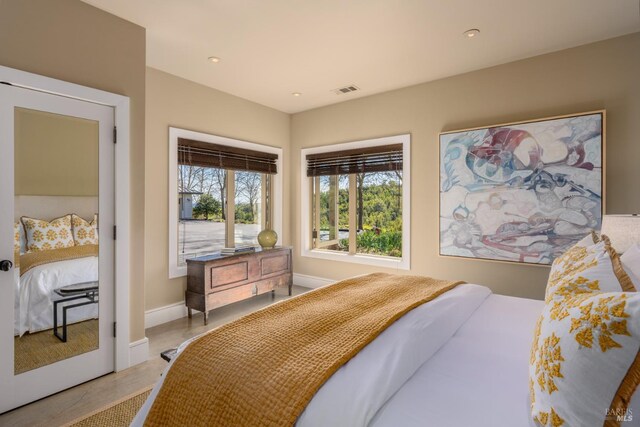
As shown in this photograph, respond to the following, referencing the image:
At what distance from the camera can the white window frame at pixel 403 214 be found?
3973 millimetres

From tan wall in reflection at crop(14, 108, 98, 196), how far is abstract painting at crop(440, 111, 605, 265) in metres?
3.20

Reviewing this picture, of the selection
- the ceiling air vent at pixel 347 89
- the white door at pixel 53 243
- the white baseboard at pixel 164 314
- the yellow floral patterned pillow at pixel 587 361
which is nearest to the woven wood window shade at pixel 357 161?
the ceiling air vent at pixel 347 89

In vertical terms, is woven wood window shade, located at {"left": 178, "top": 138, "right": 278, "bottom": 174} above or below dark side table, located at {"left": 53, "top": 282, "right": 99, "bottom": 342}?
above

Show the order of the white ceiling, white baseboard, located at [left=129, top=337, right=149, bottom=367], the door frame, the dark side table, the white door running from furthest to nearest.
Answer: white baseboard, located at [left=129, top=337, right=149, bottom=367] → the door frame → the white ceiling → the dark side table → the white door

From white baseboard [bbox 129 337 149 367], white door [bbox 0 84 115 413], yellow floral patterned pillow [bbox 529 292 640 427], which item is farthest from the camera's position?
white baseboard [bbox 129 337 149 367]

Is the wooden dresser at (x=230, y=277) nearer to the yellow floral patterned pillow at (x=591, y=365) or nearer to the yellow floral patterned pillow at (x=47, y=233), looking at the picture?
the yellow floral patterned pillow at (x=47, y=233)

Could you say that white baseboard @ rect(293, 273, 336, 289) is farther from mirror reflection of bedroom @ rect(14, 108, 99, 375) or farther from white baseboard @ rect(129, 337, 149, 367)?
mirror reflection of bedroom @ rect(14, 108, 99, 375)

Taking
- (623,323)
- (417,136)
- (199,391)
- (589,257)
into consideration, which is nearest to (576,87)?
(417,136)

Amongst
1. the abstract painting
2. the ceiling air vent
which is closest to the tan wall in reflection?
the ceiling air vent

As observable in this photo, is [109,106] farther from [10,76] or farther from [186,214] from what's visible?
[186,214]

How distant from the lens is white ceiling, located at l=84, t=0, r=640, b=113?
2404mm

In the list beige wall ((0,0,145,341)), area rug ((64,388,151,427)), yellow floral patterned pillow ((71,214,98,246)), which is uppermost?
beige wall ((0,0,145,341))

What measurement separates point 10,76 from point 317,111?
3.35m

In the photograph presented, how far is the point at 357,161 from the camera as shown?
14.5 feet
